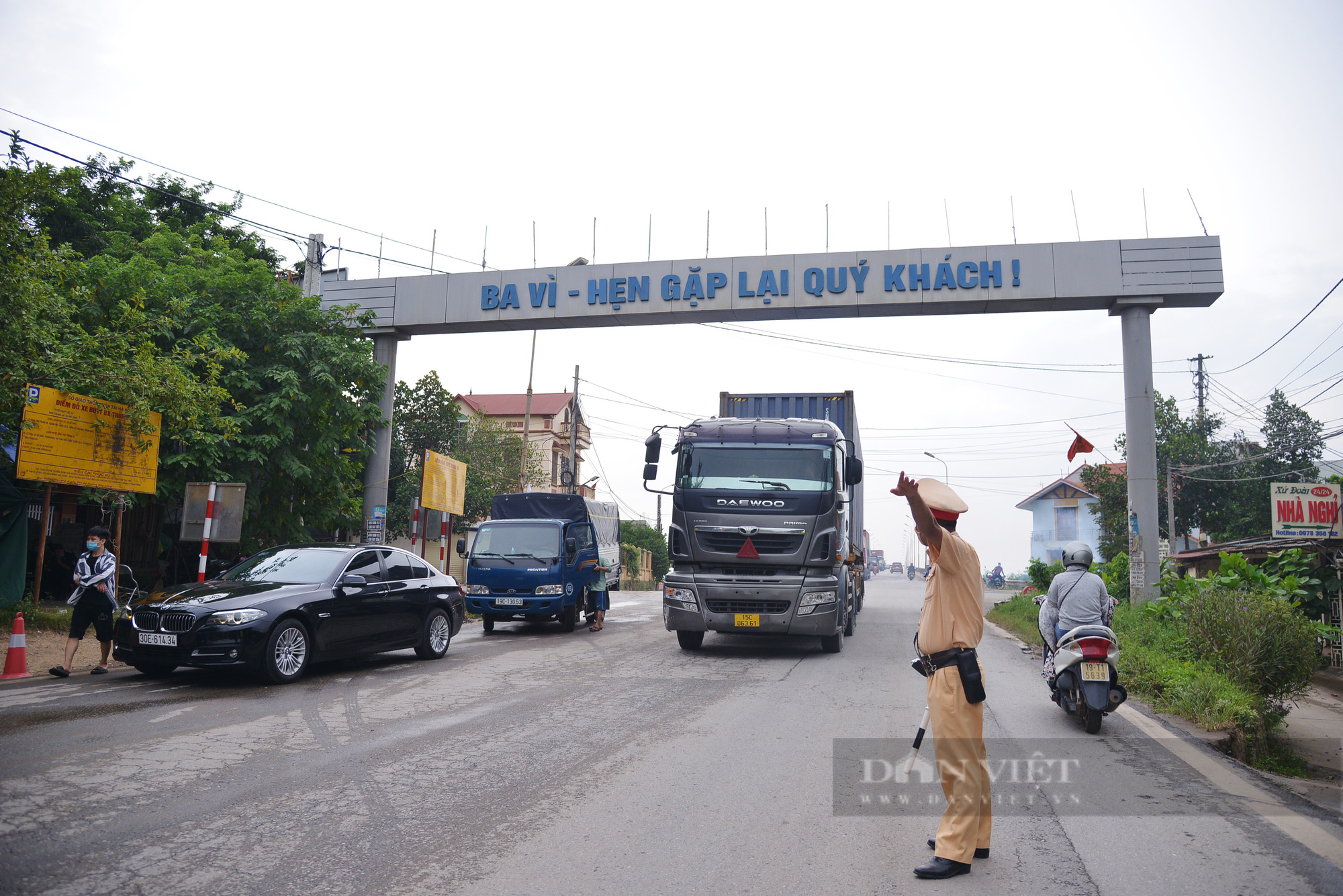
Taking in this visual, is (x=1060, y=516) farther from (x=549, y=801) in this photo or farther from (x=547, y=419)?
(x=549, y=801)

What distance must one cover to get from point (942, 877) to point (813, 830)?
2.60 ft

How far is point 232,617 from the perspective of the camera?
361 inches

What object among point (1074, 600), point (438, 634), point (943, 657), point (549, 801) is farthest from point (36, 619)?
point (1074, 600)

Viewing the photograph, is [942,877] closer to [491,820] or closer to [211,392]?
[491,820]

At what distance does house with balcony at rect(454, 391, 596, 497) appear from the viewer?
60.8 metres

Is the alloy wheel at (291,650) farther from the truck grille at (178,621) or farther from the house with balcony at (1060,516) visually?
the house with balcony at (1060,516)

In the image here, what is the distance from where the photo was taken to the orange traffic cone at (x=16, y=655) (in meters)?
9.66

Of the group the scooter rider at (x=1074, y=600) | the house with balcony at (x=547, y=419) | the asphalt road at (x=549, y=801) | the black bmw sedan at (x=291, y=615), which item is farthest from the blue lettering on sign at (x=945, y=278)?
the house with balcony at (x=547, y=419)

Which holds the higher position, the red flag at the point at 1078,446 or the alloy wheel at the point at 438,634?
the red flag at the point at 1078,446

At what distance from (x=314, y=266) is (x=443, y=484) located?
20.9 feet

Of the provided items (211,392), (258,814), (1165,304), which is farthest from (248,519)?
(1165,304)

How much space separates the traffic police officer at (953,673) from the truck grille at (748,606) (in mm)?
7943

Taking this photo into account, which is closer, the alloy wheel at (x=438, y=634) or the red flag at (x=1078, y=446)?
the alloy wheel at (x=438, y=634)

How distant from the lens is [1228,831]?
15.5ft
